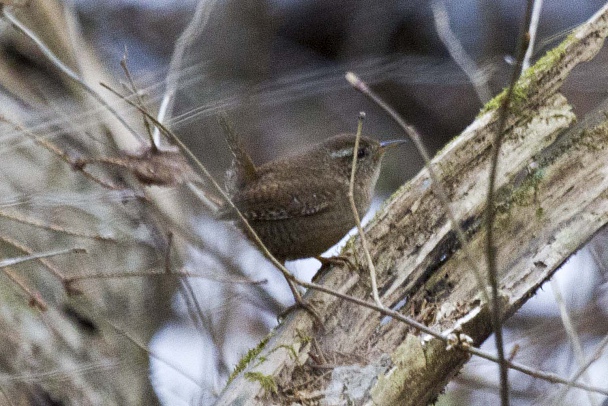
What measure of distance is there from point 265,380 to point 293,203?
3.07ft

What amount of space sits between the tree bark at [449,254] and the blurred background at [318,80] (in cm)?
111

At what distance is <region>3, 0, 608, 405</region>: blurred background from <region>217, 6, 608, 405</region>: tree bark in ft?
3.66

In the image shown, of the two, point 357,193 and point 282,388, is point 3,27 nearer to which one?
point 357,193

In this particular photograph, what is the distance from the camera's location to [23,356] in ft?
12.2

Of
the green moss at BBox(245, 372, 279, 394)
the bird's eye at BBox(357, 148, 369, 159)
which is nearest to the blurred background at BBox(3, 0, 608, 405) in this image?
the bird's eye at BBox(357, 148, 369, 159)

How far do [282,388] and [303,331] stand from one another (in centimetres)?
25

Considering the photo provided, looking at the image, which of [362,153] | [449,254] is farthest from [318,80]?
[449,254]

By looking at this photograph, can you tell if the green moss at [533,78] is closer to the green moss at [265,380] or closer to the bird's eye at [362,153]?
the bird's eye at [362,153]

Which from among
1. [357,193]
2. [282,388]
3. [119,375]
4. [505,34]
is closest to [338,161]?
[357,193]

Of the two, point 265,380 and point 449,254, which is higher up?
point 449,254

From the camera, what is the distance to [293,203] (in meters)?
3.29

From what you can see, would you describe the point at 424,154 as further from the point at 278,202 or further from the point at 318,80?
the point at 318,80

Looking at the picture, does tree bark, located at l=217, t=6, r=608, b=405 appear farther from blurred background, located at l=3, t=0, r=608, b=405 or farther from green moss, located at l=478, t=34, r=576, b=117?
blurred background, located at l=3, t=0, r=608, b=405

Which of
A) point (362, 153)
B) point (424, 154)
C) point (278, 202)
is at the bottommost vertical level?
point (424, 154)
